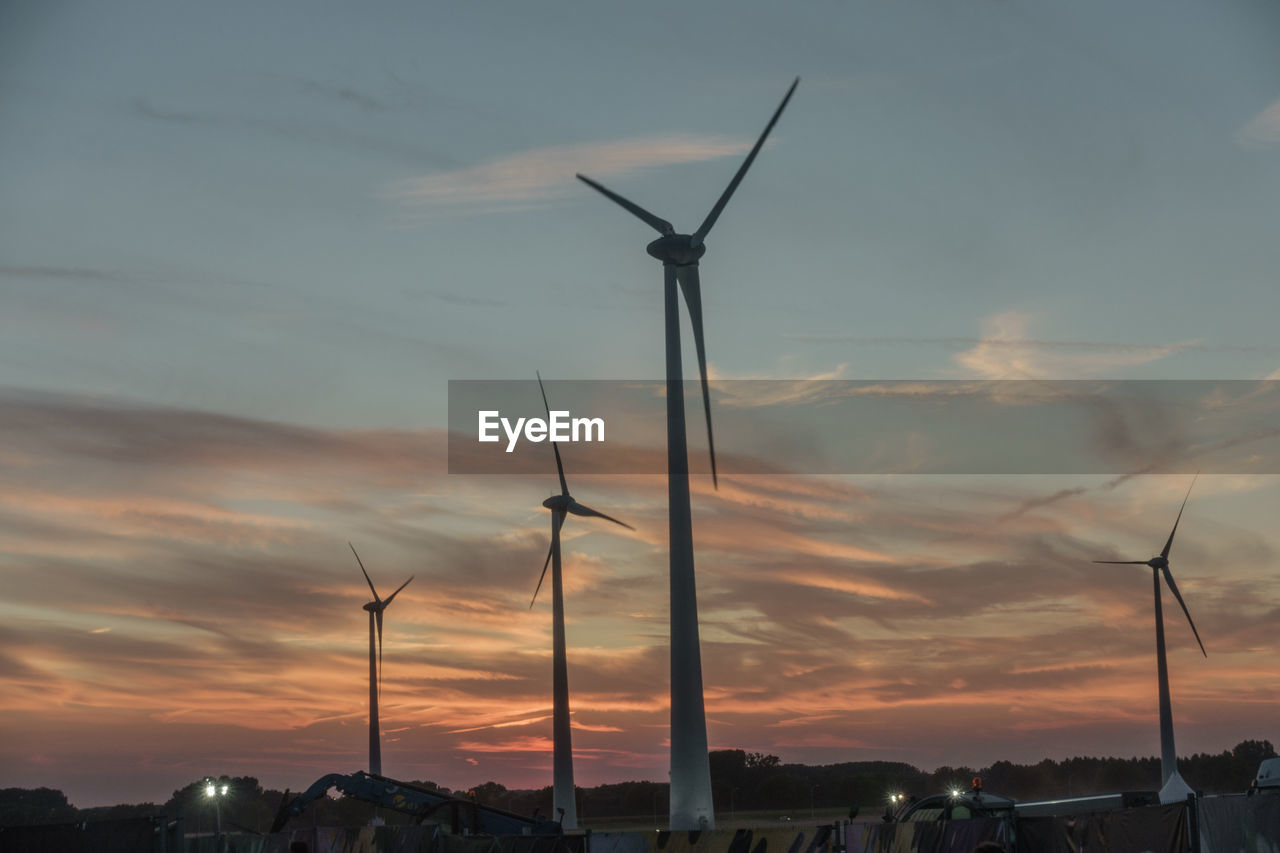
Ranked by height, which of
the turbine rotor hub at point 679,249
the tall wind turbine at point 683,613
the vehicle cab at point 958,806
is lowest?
the vehicle cab at point 958,806

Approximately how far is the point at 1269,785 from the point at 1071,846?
1532 centimetres

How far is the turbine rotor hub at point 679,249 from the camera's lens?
200 feet

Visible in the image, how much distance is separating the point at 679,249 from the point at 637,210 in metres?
4.29

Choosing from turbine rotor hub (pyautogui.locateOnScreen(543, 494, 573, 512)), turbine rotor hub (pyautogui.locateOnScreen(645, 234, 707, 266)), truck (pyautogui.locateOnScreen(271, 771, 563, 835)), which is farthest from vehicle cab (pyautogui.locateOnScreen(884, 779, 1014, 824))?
turbine rotor hub (pyautogui.locateOnScreen(543, 494, 573, 512))

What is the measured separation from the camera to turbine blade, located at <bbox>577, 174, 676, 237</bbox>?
62.6 m

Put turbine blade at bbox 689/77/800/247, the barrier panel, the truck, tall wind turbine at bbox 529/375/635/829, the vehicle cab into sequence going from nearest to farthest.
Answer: the barrier panel
the vehicle cab
the truck
turbine blade at bbox 689/77/800/247
tall wind turbine at bbox 529/375/635/829

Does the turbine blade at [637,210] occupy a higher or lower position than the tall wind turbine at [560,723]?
higher

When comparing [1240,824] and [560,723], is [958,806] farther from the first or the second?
[560,723]

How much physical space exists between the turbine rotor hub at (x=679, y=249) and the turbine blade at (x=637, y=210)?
956 millimetres

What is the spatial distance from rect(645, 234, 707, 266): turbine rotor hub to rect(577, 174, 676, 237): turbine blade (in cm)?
96

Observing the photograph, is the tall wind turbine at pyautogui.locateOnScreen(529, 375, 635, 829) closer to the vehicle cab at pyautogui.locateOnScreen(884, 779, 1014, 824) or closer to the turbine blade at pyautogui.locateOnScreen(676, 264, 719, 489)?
the turbine blade at pyautogui.locateOnScreen(676, 264, 719, 489)

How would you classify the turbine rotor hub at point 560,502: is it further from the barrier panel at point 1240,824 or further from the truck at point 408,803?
the barrier panel at point 1240,824

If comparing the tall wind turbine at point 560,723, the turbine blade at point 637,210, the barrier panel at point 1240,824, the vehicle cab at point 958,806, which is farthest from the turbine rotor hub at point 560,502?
the barrier panel at point 1240,824

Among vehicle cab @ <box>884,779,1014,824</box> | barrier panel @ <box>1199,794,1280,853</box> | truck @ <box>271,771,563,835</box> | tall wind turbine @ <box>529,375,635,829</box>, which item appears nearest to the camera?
barrier panel @ <box>1199,794,1280,853</box>
